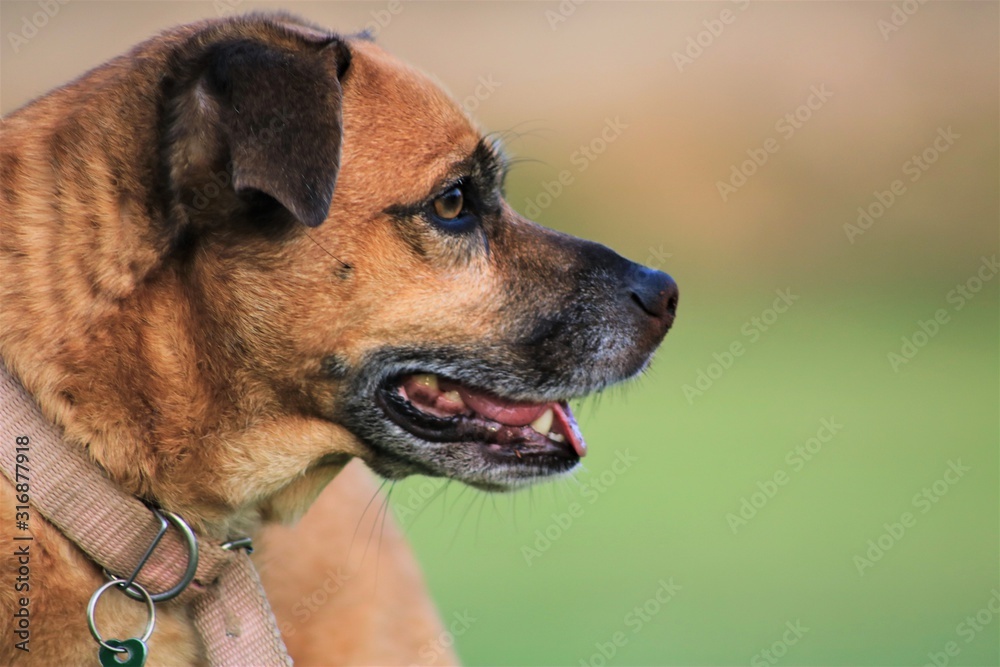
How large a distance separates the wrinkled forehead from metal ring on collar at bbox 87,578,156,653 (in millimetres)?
1040

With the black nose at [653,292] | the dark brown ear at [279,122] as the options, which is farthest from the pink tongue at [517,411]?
the dark brown ear at [279,122]

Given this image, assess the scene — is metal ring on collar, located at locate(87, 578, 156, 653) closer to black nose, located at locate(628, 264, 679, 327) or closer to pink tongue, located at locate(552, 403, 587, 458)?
pink tongue, located at locate(552, 403, 587, 458)

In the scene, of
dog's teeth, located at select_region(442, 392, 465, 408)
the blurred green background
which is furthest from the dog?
the blurred green background

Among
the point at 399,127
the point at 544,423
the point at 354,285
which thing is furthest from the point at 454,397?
the point at 399,127

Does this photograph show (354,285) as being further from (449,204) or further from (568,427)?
(568,427)

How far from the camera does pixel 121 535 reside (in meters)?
2.27

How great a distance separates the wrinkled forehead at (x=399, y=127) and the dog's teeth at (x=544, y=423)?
692mm

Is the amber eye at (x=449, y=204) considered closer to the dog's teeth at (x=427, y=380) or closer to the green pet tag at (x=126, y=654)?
the dog's teeth at (x=427, y=380)

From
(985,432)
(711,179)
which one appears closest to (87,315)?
(985,432)

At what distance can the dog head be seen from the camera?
237 cm

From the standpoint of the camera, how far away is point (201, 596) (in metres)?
2.44

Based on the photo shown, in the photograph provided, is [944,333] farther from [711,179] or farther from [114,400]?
[114,400]

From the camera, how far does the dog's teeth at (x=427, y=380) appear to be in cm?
271

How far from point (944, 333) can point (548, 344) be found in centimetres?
1232
